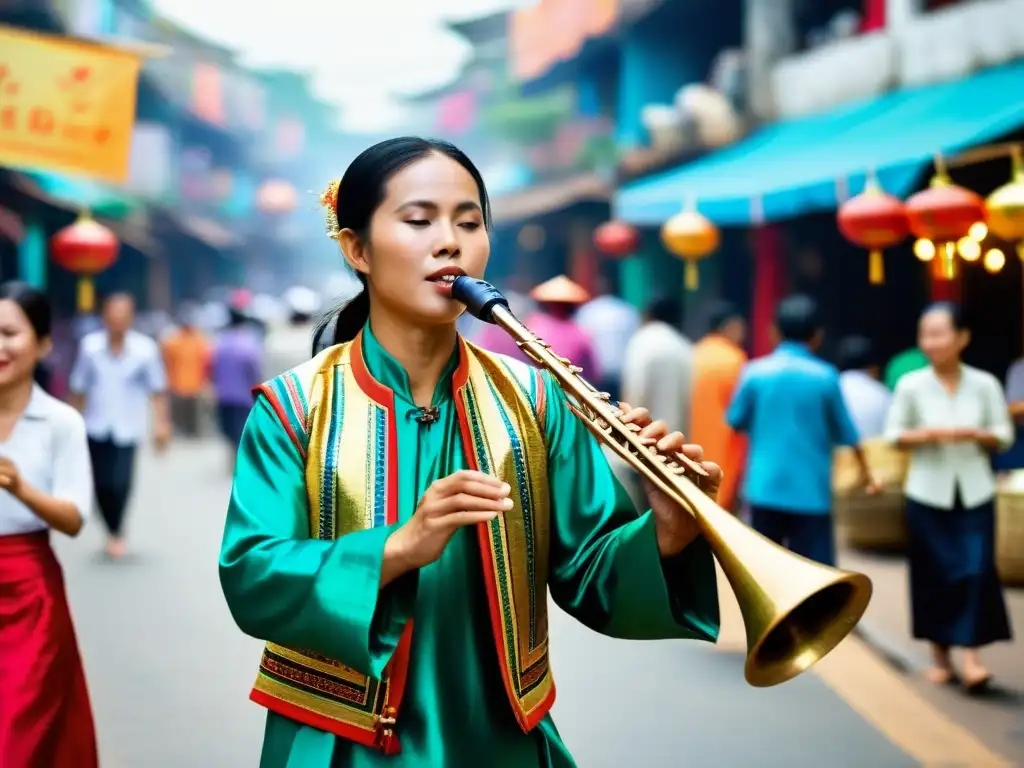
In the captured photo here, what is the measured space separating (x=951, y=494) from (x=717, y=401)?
3.41m

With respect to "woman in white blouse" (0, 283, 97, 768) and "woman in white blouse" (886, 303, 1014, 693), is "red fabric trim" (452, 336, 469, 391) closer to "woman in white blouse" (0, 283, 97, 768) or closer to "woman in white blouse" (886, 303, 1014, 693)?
"woman in white blouse" (0, 283, 97, 768)

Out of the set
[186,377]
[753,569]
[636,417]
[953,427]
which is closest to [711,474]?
[636,417]

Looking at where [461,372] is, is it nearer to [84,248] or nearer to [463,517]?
[463,517]

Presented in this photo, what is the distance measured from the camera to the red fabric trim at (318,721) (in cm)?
234

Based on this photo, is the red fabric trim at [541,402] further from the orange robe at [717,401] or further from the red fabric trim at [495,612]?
the orange robe at [717,401]

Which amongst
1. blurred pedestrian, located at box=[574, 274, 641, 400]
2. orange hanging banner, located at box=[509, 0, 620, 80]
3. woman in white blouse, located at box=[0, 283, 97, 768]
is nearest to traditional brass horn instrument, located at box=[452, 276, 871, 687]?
woman in white blouse, located at box=[0, 283, 97, 768]

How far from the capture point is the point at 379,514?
240 cm

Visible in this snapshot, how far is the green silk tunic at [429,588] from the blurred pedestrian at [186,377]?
1816 centimetres

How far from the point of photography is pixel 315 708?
2393 millimetres

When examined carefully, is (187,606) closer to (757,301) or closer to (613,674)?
(613,674)

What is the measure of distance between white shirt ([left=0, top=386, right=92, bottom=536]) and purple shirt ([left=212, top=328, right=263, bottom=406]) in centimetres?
922

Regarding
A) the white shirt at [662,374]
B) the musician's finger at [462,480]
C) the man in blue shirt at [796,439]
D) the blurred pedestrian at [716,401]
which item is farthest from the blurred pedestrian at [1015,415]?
the musician's finger at [462,480]

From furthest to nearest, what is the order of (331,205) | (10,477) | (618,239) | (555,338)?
(618,239) < (555,338) < (10,477) < (331,205)

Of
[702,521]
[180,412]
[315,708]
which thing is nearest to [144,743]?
[315,708]
